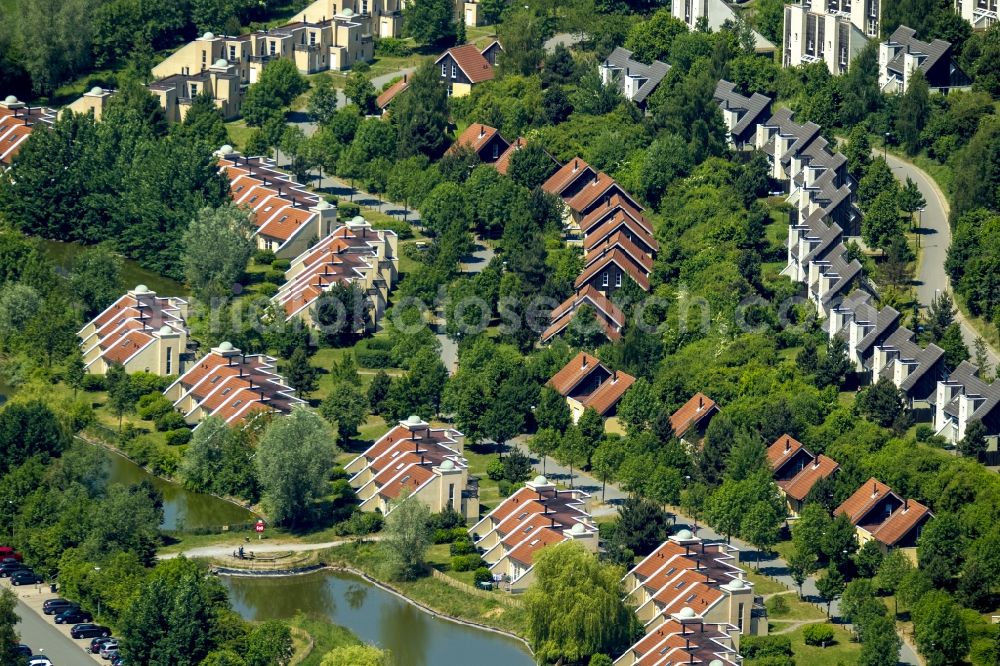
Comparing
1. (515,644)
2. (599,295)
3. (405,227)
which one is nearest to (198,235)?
(405,227)

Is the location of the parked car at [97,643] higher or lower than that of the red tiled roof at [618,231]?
higher

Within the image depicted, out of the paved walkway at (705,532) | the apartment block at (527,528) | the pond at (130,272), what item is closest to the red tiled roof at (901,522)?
the paved walkway at (705,532)

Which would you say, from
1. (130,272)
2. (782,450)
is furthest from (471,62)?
(782,450)

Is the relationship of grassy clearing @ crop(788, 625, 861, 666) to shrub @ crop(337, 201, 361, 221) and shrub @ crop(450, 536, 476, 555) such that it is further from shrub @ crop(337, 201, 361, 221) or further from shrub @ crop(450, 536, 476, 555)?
shrub @ crop(337, 201, 361, 221)

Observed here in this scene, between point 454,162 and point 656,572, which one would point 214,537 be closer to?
point 656,572

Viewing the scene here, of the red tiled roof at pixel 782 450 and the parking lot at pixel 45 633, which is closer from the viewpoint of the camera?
the parking lot at pixel 45 633


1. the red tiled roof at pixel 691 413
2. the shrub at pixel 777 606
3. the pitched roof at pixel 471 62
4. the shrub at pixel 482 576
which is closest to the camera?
the shrub at pixel 777 606

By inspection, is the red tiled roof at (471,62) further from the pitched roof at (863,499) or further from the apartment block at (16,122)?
the pitched roof at (863,499)

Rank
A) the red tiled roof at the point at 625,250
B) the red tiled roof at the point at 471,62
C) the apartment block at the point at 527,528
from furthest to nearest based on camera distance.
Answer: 1. the red tiled roof at the point at 471,62
2. the red tiled roof at the point at 625,250
3. the apartment block at the point at 527,528
